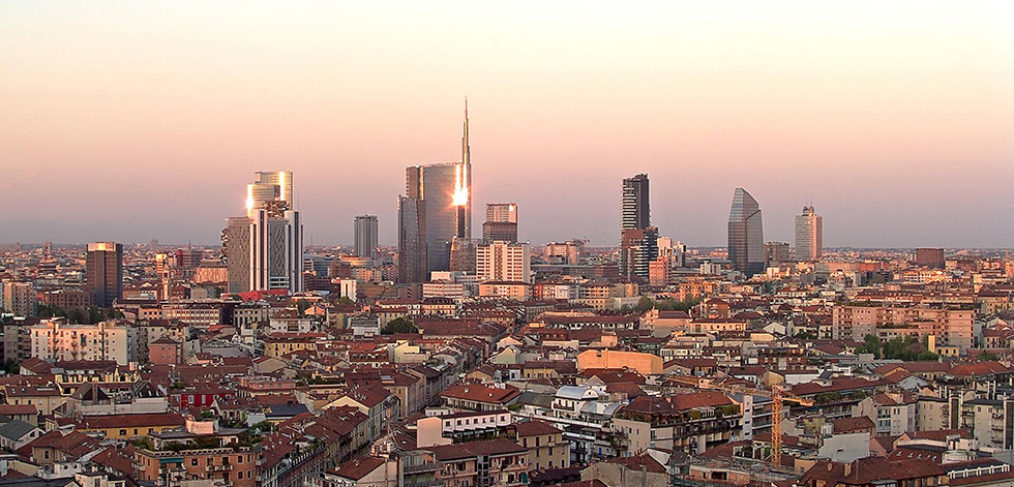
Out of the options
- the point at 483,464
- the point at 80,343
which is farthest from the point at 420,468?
the point at 80,343

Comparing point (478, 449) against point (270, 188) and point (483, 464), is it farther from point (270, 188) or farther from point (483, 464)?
point (270, 188)

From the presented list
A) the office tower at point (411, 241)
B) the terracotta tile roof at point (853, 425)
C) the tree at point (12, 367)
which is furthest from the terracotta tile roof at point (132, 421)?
the office tower at point (411, 241)

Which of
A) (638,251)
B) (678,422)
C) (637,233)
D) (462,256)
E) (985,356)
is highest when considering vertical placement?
(637,233)

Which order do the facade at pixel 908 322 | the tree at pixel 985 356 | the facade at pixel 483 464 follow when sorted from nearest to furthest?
the facade at pixel 483 464, the tree at pixel 985 356, the facade at pixel 908 322

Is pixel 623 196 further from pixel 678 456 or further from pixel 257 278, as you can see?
pixel 678 456

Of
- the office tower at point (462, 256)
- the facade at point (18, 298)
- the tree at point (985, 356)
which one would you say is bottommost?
the tree at point (985, 356)

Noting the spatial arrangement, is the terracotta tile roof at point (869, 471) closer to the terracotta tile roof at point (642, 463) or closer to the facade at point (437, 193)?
the terracotta tile roof at point (642, 463)
